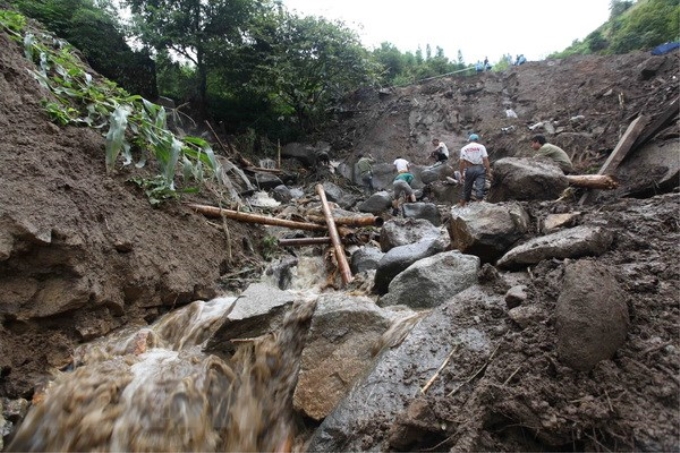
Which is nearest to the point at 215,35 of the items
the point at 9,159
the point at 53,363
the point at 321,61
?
the point at 321,61

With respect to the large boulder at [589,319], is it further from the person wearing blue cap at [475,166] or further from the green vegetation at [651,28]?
the green vegetation at [651,28]

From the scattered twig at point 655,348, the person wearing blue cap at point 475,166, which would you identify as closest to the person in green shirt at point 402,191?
the person wearing blue cap at point 475,166

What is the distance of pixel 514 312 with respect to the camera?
212 centimetres

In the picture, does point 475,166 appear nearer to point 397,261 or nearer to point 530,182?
point 530,182

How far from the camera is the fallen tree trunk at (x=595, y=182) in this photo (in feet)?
16.2

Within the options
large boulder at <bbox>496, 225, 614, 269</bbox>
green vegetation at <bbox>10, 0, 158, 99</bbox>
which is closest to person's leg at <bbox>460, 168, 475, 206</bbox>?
large boulder at <bbox>496, 225, 614, 269</bbox>

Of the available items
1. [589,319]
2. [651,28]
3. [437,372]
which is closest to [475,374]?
[437,372]

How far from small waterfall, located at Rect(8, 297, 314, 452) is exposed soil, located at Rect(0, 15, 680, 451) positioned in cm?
45

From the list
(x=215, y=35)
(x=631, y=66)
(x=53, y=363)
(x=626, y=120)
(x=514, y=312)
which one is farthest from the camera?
(x=215, y=35)

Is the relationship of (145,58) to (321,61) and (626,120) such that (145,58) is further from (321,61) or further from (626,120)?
(626,120)

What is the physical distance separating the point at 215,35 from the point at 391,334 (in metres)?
14.7

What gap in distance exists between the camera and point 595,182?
16.6ft

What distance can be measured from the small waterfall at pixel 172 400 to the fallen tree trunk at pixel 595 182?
4348mm

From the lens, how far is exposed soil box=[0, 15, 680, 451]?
1.44 metres
